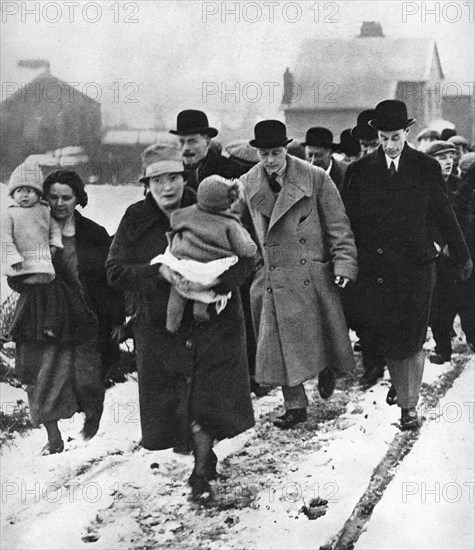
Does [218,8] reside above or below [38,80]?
above

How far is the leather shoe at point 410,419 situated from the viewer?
13.1 feet

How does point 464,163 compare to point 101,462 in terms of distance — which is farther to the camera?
point 464,163

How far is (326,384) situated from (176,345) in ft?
2.83

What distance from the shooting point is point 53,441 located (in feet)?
12.5

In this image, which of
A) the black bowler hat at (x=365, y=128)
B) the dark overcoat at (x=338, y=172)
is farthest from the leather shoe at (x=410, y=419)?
the black bowler hat at (x=365, y=128)

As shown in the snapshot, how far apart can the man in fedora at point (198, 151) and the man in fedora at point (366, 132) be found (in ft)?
2.11

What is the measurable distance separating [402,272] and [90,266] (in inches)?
59.6

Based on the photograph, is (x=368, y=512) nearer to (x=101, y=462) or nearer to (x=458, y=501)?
(x=458, y=501)

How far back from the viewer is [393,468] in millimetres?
3918

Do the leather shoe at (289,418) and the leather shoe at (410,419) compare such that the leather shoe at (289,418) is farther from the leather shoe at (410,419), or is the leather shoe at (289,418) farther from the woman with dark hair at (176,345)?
the leather shoe at (410,419)

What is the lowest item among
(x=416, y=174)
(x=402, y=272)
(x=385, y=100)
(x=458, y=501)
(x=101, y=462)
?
(x=458, y=501)

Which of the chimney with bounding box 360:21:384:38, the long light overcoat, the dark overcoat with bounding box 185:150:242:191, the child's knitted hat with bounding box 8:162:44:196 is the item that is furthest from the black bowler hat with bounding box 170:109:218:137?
the chimney with bounding box 360:21:384:38

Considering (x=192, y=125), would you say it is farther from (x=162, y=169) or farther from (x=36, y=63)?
(x=36, y=63)

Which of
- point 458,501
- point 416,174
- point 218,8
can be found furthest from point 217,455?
point 218,8
